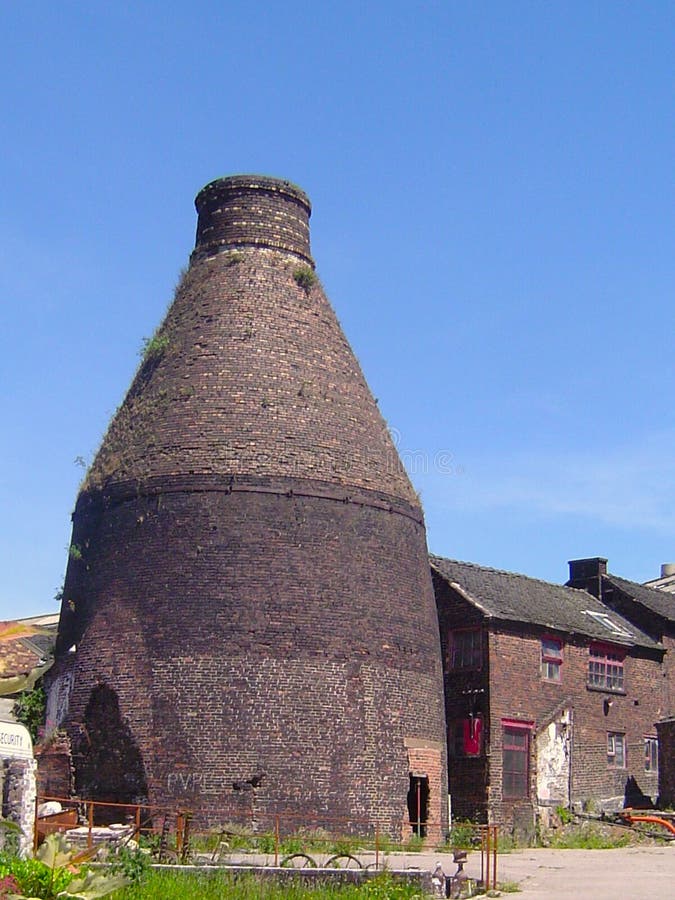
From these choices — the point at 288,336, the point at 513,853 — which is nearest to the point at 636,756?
the point at 513,853

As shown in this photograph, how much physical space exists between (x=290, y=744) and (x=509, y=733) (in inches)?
369

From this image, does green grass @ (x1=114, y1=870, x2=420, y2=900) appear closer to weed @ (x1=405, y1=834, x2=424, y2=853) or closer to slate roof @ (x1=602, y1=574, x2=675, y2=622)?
weed @ (x1=405, y1=834, x2=424, y2=853)

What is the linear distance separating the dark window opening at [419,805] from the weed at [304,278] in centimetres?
1084

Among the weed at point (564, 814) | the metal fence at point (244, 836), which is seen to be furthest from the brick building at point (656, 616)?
the metal fence at point (244, 836)

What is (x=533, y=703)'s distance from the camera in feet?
104

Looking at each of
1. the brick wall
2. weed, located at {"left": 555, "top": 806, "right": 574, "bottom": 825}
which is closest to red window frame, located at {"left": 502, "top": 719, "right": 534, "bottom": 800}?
the brick wall

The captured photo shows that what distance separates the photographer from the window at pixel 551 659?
107 feet

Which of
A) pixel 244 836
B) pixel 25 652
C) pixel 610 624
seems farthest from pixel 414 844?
pixel 610 624

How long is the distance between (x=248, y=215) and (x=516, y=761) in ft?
48.3

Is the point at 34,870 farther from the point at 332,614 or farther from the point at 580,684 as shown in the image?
the point at 580,684

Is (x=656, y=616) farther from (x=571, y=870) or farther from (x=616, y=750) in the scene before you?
(x=571, y=870)

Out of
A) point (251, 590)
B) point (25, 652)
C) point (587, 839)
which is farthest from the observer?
point (25, 652)

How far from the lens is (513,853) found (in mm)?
26438

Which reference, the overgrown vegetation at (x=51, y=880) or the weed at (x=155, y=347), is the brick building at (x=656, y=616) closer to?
the weed at (x=155, y=347)
